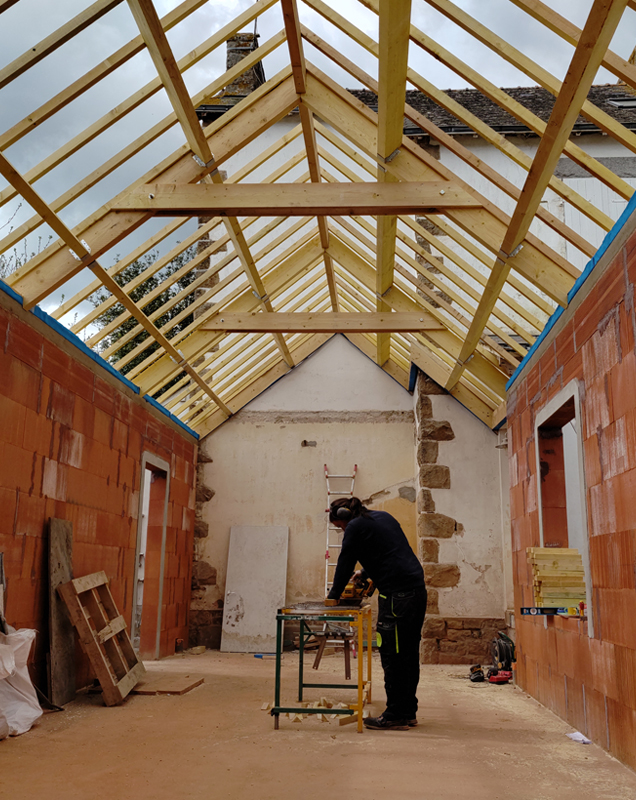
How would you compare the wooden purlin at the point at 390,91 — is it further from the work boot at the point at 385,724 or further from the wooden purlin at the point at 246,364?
the work boot at the point at 385,724

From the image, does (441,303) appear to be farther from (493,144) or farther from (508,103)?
(508,103)

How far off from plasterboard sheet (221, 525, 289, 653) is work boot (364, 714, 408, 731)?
189 inches

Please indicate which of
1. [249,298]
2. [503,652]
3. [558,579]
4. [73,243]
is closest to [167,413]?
[249,298]

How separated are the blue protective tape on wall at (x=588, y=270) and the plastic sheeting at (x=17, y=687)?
4226 millimetres

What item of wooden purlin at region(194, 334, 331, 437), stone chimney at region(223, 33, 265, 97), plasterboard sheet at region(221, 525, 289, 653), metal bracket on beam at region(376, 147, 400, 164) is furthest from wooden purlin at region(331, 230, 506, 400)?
stone chimney at region(223, 33, 265, 97)

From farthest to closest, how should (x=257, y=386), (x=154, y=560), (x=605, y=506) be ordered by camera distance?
(x=257, y=386) < (x=154, y=560) < (x=605, y=506)

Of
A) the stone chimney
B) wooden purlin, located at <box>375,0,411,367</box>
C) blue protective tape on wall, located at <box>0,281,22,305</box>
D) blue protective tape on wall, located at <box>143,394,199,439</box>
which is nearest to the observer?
wooden purlin, located at <box>375,0,411,367</box>

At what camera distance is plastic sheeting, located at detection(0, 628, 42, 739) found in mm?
4418

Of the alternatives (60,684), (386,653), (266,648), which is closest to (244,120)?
(386,653)

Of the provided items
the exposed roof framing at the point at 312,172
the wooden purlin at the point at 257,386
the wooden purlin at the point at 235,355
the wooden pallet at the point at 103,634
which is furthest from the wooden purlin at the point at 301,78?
the wooden pallet at the point at 103,634

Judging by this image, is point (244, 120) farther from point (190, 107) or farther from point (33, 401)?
point (33, 401)

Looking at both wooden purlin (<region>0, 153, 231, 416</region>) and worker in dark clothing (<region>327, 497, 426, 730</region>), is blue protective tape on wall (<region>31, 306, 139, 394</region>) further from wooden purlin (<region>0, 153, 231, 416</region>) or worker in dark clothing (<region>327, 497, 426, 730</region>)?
worker in dark clothing (<region>327, 497, 426, 730</region>)

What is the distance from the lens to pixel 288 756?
12.9 feet

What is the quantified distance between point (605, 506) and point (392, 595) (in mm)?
1519
